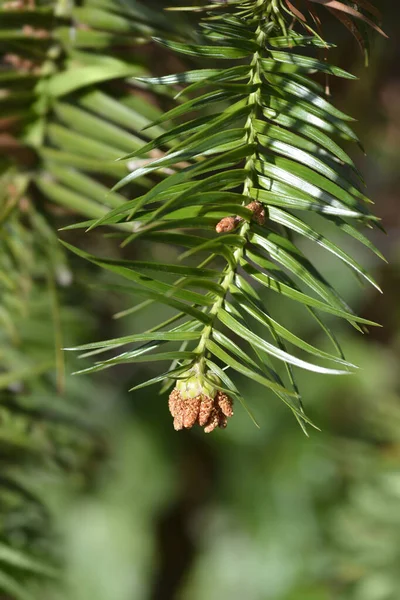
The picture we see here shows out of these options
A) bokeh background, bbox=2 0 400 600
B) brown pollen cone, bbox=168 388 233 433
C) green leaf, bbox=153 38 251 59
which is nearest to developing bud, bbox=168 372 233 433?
brown pollen cone, bbox=168 388 233 433

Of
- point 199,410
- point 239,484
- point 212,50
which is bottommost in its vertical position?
point 239,484

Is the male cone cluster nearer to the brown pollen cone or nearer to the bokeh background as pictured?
the brown pollen cone

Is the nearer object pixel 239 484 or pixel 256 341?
pixel 256 341

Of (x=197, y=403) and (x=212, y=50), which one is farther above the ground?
(x=212, y=50)

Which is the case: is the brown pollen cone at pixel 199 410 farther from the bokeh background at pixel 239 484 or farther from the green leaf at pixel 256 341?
the bokeh background at pixel 239 484

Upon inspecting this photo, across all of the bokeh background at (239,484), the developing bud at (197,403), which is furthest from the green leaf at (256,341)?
the bokeh background at (239,484)

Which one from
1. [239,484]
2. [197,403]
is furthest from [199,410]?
[239,484]

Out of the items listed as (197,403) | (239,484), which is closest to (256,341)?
(197,403)

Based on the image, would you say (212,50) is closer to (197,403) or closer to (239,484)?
(197,403)

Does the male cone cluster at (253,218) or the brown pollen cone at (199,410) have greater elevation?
the male cone cluster at (253,218)
